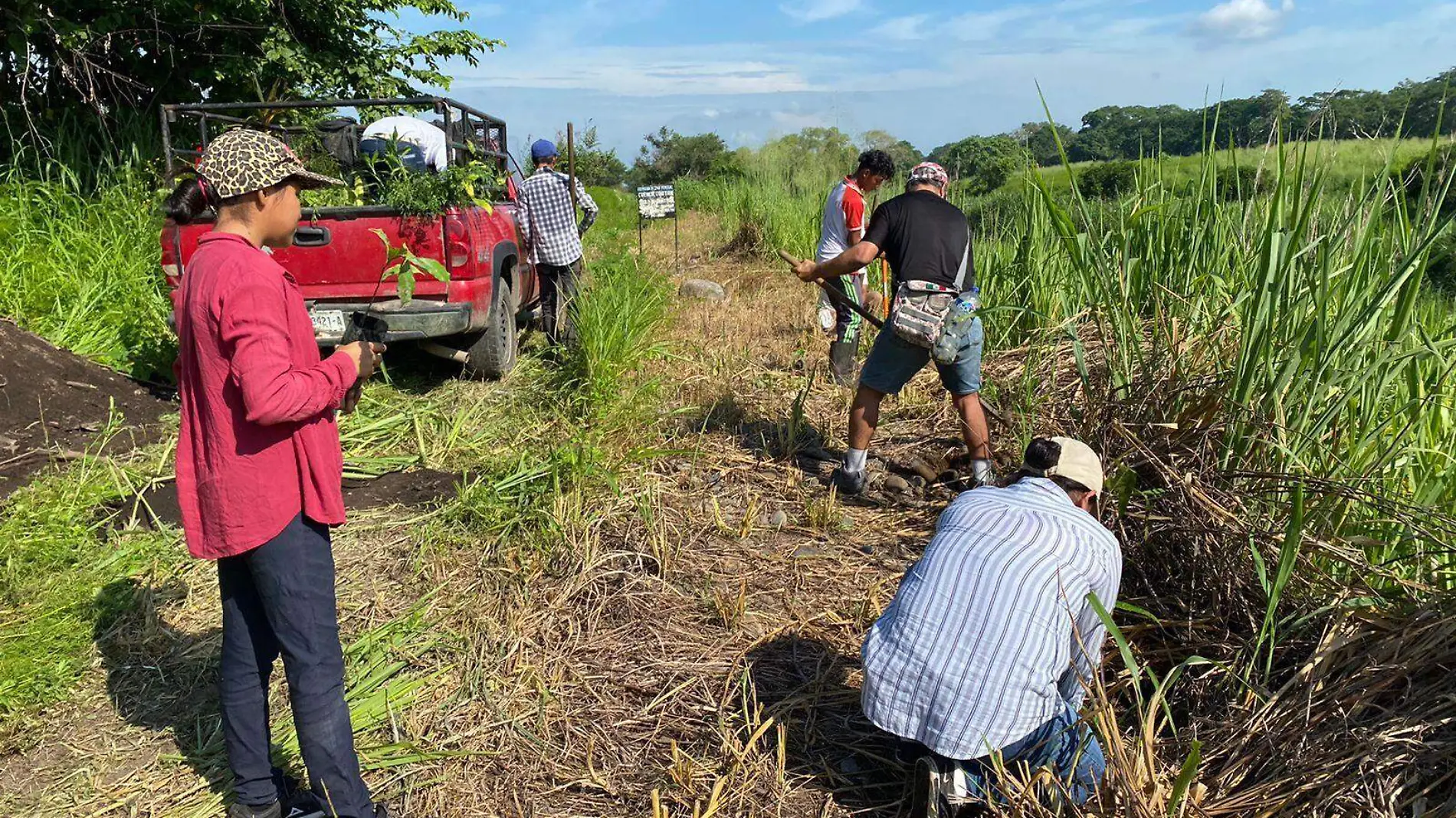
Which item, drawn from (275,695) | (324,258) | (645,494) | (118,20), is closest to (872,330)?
(645,494)

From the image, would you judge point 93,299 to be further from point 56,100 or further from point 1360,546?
point 1360,546

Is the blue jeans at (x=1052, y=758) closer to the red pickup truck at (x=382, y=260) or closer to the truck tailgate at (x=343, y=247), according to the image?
the red pickup truck at (x=382, y=260)

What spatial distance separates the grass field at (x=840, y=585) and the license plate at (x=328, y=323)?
2.22 feet

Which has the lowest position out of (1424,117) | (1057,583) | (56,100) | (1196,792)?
(1196,792)

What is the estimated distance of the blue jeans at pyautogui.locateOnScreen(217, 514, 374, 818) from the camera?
6.95 feet

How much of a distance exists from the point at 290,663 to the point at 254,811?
480 mm

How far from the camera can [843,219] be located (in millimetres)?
5949

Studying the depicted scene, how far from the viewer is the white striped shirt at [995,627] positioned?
2154 mm

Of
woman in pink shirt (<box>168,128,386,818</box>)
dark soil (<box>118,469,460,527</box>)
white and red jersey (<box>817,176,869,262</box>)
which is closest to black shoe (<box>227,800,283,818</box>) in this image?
woman in pink shirt (<box>168,128,386,818</box>)

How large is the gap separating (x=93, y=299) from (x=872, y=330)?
5.35m

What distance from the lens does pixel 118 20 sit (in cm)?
Result: 725

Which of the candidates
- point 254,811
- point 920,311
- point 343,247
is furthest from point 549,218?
point 254,811

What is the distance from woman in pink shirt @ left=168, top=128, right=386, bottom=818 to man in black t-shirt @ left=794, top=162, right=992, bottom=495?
8.00 ft

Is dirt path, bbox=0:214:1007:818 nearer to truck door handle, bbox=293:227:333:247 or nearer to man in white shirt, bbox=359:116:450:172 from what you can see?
truck door handle, bbox=293:227:333:247
